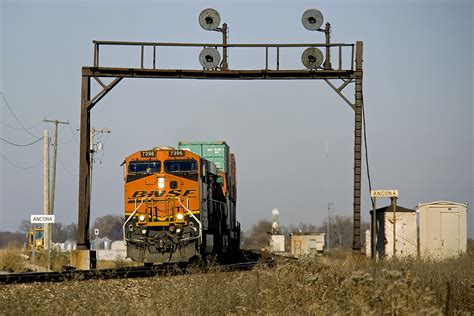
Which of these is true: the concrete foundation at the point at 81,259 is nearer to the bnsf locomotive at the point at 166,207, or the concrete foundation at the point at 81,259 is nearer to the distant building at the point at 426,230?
the bnsf locomotive at the point at 166,207

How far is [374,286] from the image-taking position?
10.1 metres

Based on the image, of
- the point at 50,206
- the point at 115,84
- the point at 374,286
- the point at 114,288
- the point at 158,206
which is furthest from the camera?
the point at 50,206

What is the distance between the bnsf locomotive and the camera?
76.4 ft

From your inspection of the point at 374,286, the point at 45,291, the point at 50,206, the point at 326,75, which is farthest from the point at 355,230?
the point at 50,206

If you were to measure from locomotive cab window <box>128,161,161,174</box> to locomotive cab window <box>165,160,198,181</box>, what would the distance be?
1.08ft

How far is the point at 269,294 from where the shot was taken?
1252cm

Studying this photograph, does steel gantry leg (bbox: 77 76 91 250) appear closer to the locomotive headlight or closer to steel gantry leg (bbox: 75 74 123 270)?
steel gantry leg (bbox: 75 74 123 270)

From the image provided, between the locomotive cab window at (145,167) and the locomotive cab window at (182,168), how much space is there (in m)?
0.33

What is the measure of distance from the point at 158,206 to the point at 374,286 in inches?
561

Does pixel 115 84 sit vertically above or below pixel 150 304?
above

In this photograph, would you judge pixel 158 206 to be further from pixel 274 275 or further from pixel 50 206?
pixel 50 206

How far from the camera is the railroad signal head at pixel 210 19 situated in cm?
2573

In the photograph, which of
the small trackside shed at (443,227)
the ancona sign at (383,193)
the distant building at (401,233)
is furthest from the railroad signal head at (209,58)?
the small trackside shed at (443,227)

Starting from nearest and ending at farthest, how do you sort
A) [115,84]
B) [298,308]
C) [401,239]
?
[298,308], [115,84], [401,239]
